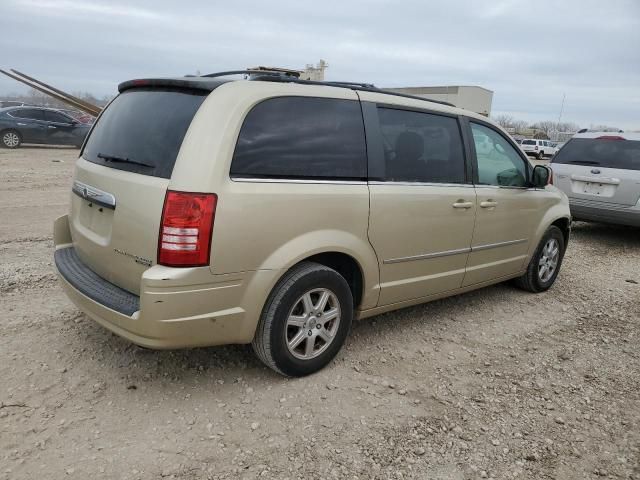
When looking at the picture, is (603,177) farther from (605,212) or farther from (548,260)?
(548,260)

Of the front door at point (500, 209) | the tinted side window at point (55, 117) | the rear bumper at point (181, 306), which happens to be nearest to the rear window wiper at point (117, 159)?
the rear bumper at point (181, 306)

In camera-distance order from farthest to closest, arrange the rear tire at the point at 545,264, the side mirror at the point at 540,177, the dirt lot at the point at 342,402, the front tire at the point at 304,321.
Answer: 1. the rear tire at the point at 545,264
2. the side mirror at the point at 540,177
3. the front tire at the point at 304,321
4. the dirt lot at the point at 342,402

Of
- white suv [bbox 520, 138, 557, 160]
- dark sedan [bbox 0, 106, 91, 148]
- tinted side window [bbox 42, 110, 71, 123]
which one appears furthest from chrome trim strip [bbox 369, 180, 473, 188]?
white suv [bbox 520, 138, 557, 160]

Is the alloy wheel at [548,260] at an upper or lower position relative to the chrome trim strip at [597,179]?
lower

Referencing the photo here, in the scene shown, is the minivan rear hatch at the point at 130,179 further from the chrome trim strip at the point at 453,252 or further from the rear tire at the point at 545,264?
the rear tire at the point at 545,264

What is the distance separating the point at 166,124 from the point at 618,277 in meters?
5.44

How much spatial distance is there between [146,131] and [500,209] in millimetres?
2879

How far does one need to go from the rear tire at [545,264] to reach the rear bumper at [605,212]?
8.24ft

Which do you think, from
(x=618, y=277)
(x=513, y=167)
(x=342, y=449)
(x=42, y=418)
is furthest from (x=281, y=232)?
(x=618, y=277)

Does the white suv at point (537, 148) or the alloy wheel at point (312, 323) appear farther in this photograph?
the white suv at point (537, 148)

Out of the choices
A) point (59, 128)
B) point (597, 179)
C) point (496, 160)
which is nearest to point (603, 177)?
point (597, 179)

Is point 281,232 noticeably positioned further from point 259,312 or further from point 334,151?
point 334,151

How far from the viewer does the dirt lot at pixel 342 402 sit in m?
2.51

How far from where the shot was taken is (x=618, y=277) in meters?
6.02
